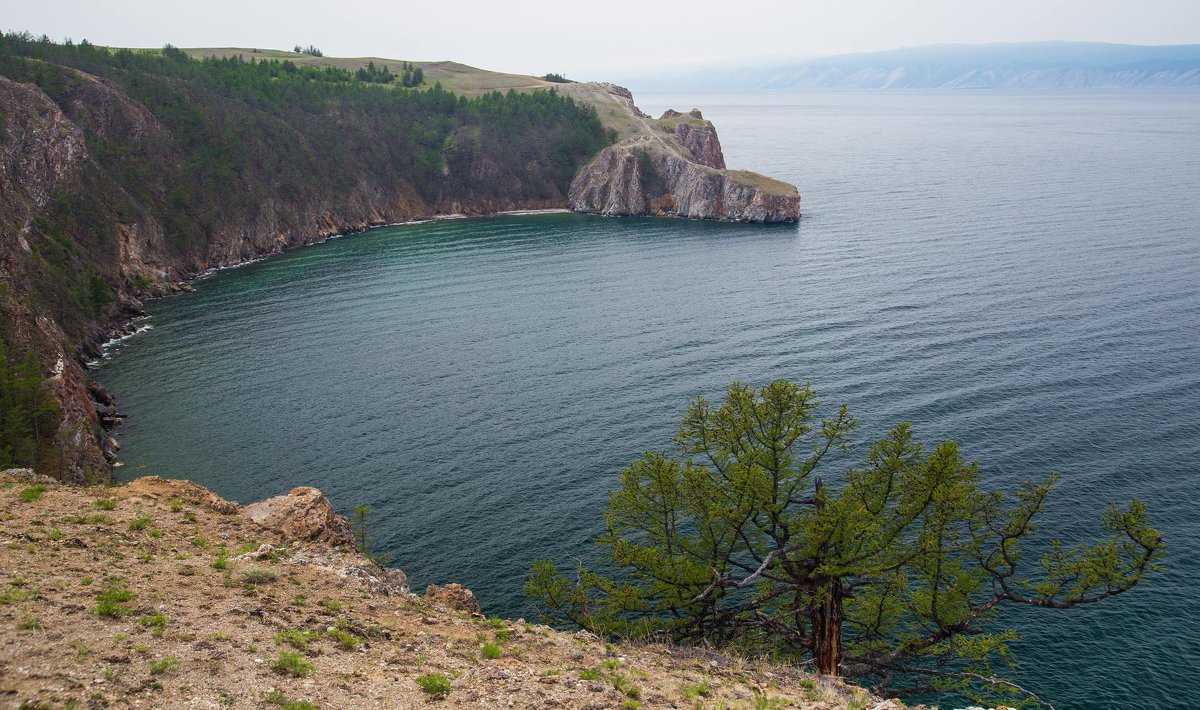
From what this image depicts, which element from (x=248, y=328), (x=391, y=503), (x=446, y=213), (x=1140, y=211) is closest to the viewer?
(x=391, y=503)

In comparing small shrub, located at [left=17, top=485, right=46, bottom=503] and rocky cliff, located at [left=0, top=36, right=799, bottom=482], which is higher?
rocky cliff, located at [left=0, top=36, right=799, bottom=482]

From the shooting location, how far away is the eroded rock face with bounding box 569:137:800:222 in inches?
6727

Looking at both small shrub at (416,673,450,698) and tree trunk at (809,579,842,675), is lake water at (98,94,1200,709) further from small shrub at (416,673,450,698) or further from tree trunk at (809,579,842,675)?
small shrub at (416,673,450,698)

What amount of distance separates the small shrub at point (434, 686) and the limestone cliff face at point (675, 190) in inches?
6074

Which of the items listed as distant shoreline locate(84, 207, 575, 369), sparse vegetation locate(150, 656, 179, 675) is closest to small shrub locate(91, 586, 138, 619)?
sparse vegetation locate(150, 656, 179, 675)

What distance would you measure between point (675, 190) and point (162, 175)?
113m

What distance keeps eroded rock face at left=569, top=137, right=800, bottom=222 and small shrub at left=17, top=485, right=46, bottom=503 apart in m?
152

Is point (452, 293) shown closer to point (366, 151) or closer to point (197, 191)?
point (197, 191)

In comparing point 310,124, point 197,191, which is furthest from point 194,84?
point 197,191

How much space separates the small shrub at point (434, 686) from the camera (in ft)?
76.2

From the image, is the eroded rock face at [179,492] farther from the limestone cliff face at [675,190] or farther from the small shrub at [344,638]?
the limestone cliff face at [675,190]

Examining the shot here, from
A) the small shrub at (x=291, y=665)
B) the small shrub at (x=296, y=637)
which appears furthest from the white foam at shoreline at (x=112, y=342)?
the small shrub at (x=291, y=665)

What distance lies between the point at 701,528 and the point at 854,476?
789cm

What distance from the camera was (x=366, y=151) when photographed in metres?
188
